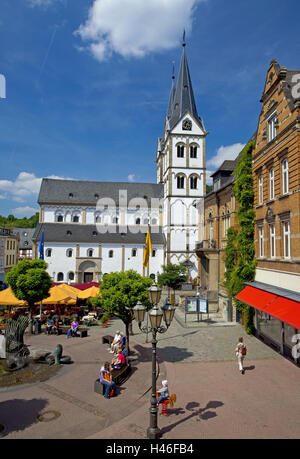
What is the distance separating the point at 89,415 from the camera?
9.30 m

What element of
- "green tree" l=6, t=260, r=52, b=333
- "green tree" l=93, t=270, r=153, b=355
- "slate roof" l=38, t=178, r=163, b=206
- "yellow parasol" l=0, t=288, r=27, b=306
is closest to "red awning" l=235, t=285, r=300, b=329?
"green tree" l=93, t=270, r=153, b=355

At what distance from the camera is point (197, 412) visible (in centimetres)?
947

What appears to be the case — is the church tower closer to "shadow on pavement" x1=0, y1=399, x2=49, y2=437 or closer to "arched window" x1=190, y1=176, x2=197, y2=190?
"arched window" x1=190, y1=176, x2=197, y2=190

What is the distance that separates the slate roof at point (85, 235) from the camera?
51156mm

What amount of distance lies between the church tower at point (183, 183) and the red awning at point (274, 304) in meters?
32.9

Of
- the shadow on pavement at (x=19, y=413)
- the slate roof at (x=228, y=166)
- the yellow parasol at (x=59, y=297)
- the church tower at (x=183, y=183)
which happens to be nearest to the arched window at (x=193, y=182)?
the church tower at (x=183, y=183)

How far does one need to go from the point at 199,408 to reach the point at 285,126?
1379 centimetres

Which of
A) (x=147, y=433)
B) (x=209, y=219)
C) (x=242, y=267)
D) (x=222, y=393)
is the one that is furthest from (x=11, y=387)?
(x=209, y=219)

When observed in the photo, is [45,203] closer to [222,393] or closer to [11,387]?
[11,387]

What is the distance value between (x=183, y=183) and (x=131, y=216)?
465 inches

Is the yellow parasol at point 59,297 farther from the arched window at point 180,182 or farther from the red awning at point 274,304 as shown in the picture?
the arched window at point 180,182

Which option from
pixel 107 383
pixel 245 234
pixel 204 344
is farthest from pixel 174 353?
pixel 245 234

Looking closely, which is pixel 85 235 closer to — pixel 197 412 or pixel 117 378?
pixel 117 378

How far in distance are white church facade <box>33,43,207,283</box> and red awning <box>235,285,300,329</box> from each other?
3301 cm
